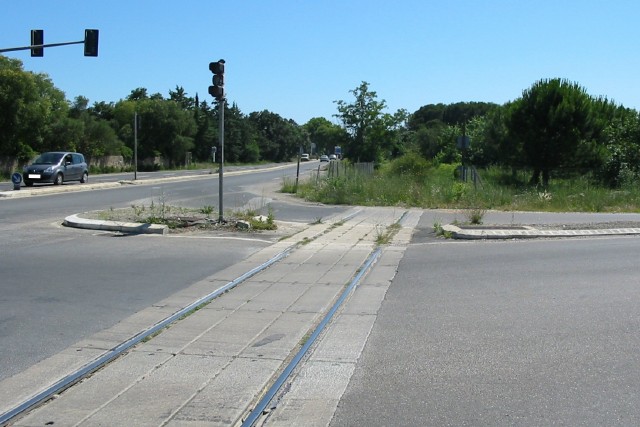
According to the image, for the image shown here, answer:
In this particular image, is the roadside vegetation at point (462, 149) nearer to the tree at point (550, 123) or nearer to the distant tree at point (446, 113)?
the tree at point (550, 123)

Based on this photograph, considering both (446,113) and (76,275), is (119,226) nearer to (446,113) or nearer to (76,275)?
→ (76,275)

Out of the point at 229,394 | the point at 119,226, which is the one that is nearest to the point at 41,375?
the point at 229,394

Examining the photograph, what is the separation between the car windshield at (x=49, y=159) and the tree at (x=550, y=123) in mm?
27141

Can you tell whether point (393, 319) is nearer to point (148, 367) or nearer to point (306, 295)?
point (306, 295)

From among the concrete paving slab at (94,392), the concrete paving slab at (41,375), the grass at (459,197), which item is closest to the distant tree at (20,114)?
the grass at (459,197)

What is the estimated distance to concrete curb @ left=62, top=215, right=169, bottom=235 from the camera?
1524 centimetres

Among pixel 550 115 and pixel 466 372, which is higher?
pixel 550 115

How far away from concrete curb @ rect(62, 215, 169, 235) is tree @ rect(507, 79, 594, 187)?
3081 centimetres

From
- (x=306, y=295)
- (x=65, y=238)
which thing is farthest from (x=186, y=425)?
(x=65, y=238)

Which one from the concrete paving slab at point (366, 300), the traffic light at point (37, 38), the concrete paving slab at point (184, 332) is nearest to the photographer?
the concrete paving slab at point (184, 332)

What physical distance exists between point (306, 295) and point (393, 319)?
5.40ft

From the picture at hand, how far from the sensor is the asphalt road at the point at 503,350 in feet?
16.0

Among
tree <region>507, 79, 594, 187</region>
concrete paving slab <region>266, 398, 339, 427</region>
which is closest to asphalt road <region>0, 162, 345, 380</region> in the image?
concrete paving slab <region>266, 398, 339, 427</region>

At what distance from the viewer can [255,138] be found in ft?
422
